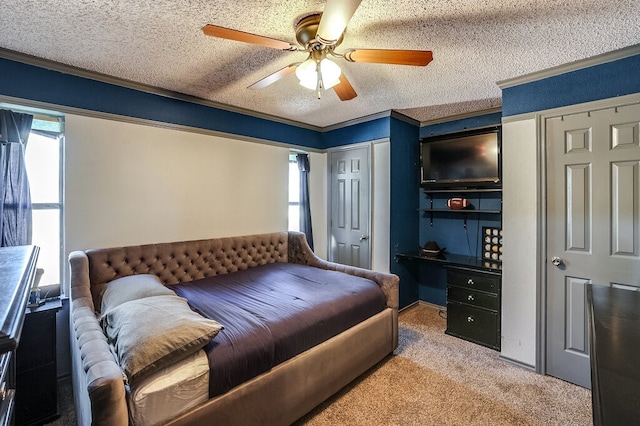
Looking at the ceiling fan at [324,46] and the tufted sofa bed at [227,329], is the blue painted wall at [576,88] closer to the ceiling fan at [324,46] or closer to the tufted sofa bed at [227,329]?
the ceiling fan at [324,46]

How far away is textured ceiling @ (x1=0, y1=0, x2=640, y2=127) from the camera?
1708 mm

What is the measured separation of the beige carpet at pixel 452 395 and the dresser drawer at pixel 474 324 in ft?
0.47

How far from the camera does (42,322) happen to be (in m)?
1.98

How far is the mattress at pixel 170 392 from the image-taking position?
1.34m

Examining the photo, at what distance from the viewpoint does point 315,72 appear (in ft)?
6.51

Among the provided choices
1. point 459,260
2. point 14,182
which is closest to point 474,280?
point 459,260

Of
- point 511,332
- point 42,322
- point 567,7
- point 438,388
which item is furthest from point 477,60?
point 42,322

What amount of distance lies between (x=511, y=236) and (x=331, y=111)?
8.28ft

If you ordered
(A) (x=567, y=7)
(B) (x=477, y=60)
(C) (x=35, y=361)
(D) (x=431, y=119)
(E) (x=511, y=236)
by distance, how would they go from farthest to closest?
(D) (x=431, y=119) → (E) (x=511, y=236) → (B) (x=477, y=60) → (C) (x=35, y=361) → (A) (x=567, y=7)

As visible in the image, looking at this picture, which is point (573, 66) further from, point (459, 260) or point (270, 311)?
point (270, 311)

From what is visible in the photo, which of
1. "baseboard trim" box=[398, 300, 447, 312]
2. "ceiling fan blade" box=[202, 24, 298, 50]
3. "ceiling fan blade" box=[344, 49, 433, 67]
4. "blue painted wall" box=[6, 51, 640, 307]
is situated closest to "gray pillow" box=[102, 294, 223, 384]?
"ceiling fan blade" box=[202, 24, 298, 50]

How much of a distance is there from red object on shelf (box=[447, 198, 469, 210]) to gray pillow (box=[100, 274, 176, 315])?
10.9 feet

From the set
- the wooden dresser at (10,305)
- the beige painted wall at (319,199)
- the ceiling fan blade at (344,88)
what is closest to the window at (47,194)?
the wooden dresser at (10,305)

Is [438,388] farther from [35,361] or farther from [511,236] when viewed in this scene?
[35,361]
